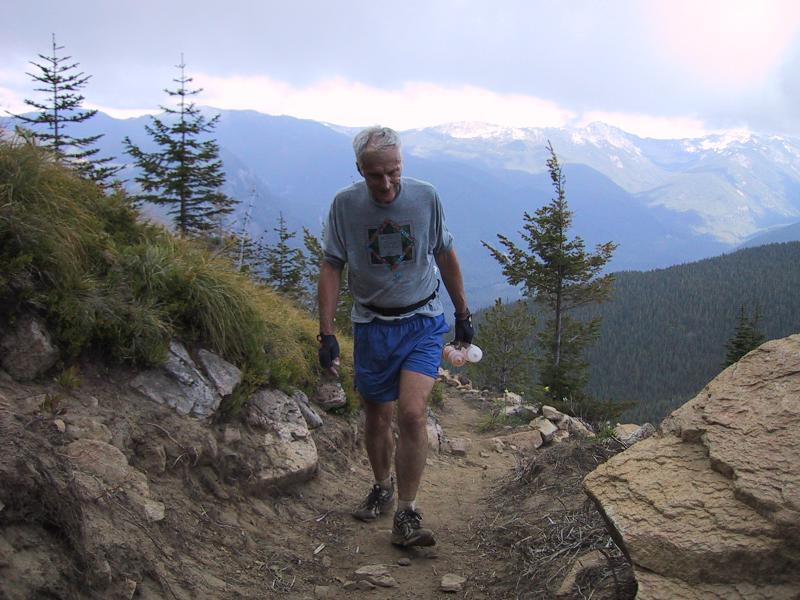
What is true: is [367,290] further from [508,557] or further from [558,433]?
[558,433]

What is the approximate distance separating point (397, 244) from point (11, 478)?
7.08 ft

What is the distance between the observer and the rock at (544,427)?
7.93 metres

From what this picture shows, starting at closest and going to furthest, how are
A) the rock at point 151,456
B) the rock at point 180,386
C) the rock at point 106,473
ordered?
the rock at point 106,473, the rock at point 151,456, the rock at point 180,386

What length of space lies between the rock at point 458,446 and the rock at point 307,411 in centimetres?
219

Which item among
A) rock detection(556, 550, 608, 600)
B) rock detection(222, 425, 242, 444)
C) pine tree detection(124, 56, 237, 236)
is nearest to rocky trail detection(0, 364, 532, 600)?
rock detection(222, 425, 242, 444)

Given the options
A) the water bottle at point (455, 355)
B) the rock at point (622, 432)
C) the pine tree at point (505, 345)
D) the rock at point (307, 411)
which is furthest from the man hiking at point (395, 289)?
the pine tree at point (505, 345)

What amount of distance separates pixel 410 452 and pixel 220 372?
1640 millimetres

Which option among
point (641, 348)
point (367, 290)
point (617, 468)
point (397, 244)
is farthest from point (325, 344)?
point (641, 348)

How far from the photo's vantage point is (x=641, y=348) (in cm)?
10175

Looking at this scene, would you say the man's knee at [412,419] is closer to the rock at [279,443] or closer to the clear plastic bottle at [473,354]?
the clear plastic bottle at [473,354]

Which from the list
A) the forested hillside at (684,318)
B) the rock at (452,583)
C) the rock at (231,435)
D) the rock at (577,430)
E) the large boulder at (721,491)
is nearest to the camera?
the large boulder at (721,491)

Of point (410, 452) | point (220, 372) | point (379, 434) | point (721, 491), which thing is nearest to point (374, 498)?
point (379, 434)

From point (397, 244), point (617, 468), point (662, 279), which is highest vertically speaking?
point (397, 244)

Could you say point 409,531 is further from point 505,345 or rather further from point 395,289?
point 505,345
